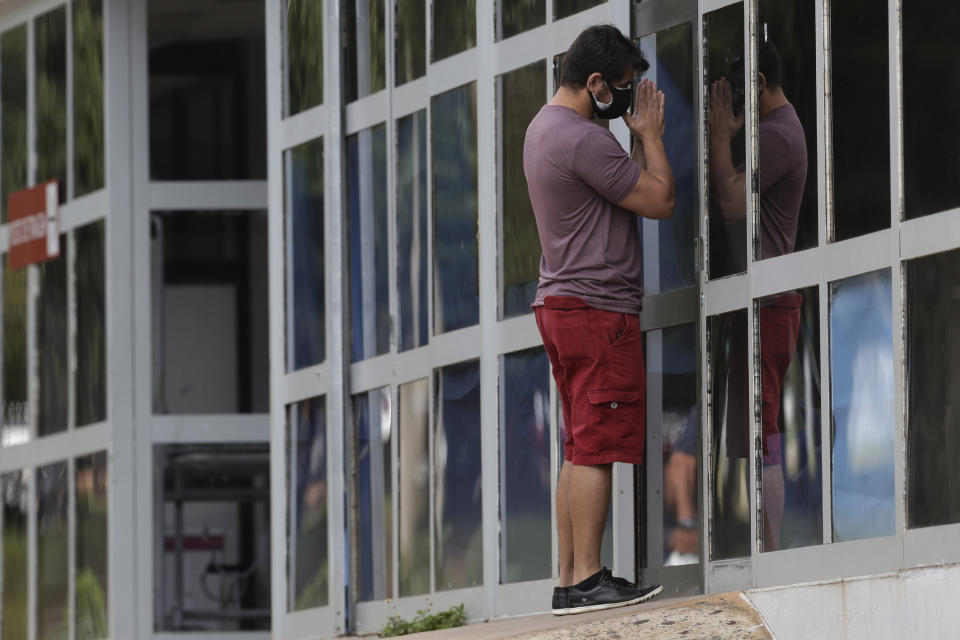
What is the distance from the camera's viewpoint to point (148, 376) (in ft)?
39.0

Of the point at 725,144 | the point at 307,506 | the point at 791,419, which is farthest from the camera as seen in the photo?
the point at 307,506

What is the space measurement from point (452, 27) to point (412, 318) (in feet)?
4.14

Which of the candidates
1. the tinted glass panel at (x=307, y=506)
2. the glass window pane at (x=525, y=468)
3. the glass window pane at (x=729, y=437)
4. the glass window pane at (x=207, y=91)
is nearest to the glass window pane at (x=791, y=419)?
the glass window pane at (x=729, y=437)

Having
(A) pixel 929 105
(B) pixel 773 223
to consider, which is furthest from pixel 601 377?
(A) pixel 929 105

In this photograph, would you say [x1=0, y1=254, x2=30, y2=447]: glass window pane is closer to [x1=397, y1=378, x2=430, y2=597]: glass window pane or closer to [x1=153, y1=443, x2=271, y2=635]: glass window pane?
[x1=153, y1=443, x2=271, y2=635]: glass window pane

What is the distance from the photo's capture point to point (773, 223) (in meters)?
6.56

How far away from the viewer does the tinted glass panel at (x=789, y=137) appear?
6.35m

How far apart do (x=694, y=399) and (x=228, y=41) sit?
677 cm

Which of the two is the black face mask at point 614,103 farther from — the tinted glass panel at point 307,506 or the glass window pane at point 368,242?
the tinted glass panel at point 307,506

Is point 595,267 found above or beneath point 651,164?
beneath

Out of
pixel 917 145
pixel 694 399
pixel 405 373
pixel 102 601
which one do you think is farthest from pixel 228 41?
pixel 917 145

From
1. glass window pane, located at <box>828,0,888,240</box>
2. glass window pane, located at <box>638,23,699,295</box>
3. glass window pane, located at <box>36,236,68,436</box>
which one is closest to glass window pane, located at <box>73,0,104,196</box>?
glass window pane, located at <box>36,236,68,436</box>

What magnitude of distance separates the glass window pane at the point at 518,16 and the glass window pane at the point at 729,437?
1.74m

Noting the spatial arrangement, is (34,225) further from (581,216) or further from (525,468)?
(581,216)
